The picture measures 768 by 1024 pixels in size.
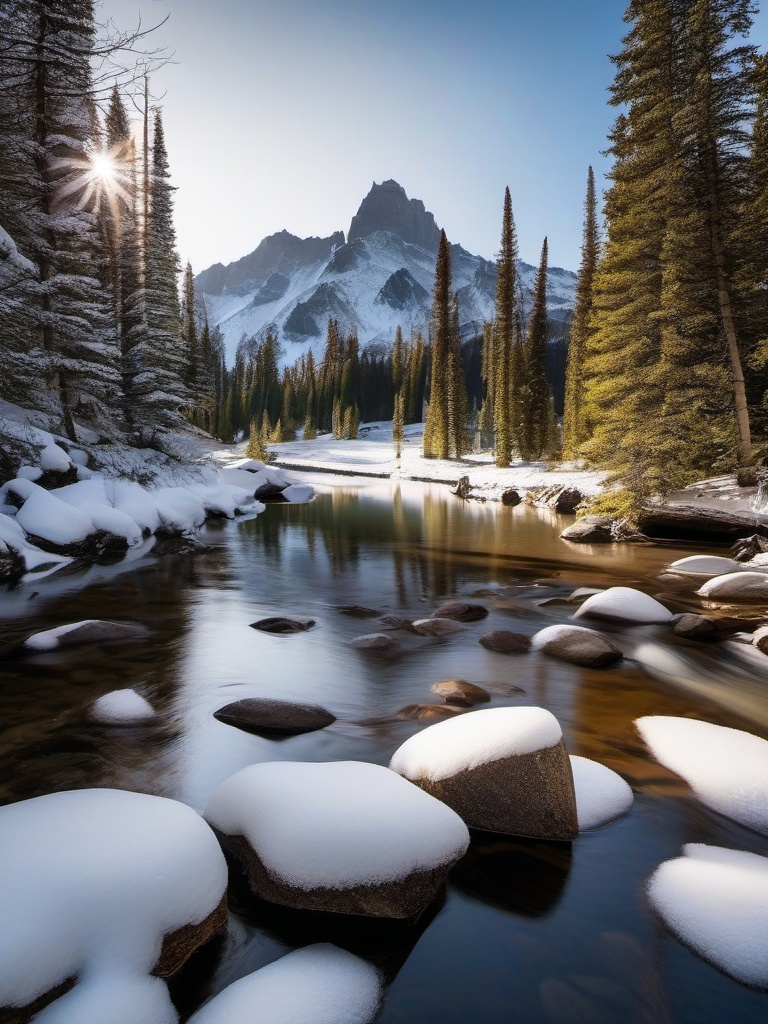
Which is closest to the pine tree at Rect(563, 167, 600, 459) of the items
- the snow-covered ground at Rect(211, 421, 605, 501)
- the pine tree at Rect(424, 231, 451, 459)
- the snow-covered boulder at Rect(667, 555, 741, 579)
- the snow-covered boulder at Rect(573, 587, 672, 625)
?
the snow-covered ground at Rect(211, 421, 605, 501)

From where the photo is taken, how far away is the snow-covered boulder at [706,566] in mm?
10766

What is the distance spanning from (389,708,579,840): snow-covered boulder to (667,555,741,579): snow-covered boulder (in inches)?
350

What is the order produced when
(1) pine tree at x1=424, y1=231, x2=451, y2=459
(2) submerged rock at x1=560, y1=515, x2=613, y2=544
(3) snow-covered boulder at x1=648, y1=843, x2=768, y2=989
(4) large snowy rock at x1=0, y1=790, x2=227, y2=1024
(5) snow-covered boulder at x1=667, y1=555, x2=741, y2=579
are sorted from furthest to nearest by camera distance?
(1) pine tree at x1=424, y1=231, x2=451, y2=459, (2) submerged rock at x1=560, y1=515, x2=613, y2=544, (5) snow-covered boulder at x1=667, y1=555, x2=741, y2=579, (3) snow-covered boulder at x1=648, y1=843, x2=768, y2=989, (4) large snowy rock at x1=0, y1=790, x2=227, y2=1024

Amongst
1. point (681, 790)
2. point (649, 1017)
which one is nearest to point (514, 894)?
point (649, 1017)

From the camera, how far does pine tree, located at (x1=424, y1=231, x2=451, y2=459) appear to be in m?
45.6

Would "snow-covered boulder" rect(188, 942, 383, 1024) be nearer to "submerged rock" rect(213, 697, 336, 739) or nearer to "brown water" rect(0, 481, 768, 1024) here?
"brown water" rect(0, 481, 768, 1024)

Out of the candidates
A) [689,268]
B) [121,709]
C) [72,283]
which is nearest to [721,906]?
[121,709]

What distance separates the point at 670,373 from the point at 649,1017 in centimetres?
1466

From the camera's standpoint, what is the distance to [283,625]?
841 centimetres

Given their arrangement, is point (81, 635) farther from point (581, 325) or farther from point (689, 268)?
point (581, 325)

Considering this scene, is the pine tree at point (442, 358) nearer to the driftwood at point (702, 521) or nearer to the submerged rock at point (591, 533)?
the submerged rock at point (591, 533)

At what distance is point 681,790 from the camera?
12.9 feet

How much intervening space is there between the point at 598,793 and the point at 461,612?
4834mm

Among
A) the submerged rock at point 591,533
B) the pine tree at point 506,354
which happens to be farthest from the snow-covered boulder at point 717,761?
the pine tree at point 506,354
